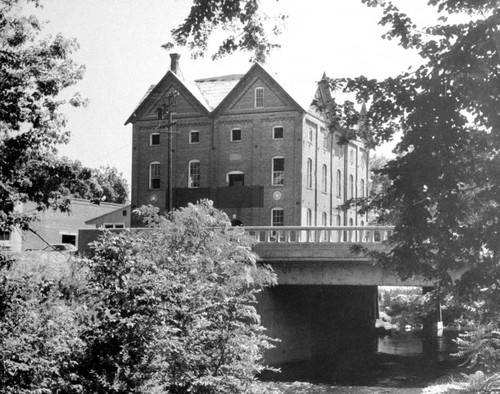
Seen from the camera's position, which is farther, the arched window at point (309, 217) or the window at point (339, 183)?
the window at point (339, 183)

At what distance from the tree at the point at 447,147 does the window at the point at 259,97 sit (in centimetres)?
3531

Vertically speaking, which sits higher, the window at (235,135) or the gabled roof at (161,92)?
the gabled roof at (161,92)

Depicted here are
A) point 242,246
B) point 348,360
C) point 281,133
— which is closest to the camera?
point 242,246

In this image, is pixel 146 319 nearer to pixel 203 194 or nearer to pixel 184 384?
pixel 184 384

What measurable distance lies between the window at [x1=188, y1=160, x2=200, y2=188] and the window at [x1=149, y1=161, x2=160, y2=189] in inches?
105

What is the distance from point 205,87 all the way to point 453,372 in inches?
1128

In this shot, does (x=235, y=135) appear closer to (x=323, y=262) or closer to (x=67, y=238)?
(x=323, y=262)

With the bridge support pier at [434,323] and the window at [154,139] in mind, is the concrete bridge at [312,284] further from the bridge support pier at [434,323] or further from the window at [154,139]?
the window at [154,139]

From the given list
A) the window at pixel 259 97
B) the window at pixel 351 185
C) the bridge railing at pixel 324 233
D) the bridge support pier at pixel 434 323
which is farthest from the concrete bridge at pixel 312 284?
the window at pixel 351 185

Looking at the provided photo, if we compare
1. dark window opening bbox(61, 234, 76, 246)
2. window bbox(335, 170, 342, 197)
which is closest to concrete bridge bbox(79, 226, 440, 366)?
window bbox(335, 170, 342, 197)

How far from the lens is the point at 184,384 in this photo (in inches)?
595

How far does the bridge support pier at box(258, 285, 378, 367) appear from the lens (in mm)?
34344

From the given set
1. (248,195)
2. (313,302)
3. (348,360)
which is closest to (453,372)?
(348,360)

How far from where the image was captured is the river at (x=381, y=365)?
31188 millimetres
